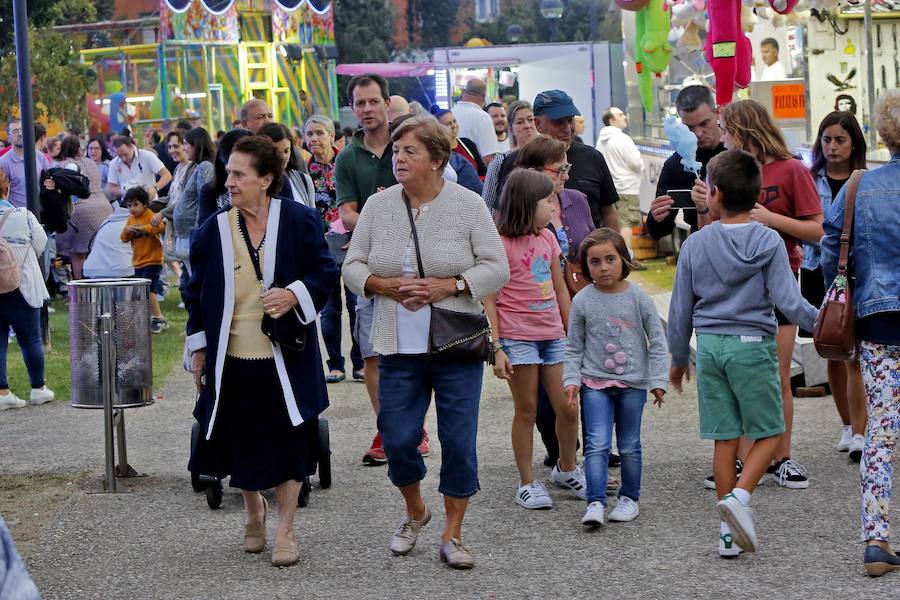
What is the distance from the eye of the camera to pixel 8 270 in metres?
9.98

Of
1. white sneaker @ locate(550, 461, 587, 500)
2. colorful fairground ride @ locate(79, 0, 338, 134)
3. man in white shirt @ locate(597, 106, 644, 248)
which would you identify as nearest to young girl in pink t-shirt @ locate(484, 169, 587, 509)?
white sneaker @ locate(550, 461, 587, 500)

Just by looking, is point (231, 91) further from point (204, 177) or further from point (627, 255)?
point (627, 255)

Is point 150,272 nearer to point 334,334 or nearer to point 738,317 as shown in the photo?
point 334,334

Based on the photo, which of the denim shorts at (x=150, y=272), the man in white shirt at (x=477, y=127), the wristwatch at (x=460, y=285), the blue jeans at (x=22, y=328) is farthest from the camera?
the denim shorts at (x=150, y=272)

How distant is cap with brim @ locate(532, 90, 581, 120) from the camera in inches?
303

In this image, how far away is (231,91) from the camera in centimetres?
3256

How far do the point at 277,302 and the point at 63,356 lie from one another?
764 centimetres

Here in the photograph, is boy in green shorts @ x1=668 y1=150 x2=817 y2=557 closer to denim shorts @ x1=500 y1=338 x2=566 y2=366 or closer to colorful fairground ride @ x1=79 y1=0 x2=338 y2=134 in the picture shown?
denim shorts @ x1=500 y1=338 x2=566 y2=366

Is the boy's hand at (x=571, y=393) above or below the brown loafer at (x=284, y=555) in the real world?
above

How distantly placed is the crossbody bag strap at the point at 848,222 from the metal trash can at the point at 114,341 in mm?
3680

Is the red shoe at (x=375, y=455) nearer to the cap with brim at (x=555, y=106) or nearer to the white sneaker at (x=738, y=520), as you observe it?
the cap with brim at (x=555, y=106)

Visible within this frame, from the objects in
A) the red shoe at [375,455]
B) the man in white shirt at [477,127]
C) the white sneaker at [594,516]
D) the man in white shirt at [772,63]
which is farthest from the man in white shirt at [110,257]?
the white sneaker at [594,516]

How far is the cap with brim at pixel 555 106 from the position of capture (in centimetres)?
771

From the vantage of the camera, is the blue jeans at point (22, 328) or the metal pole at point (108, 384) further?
the blue jeans at point (22, 328)
